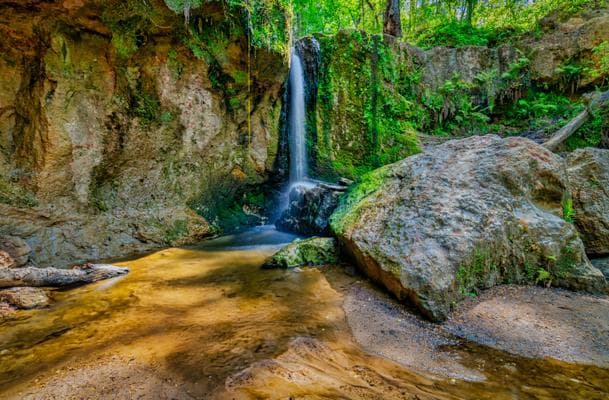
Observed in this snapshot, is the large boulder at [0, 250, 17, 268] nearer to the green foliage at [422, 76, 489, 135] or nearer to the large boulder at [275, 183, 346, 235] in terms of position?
the large boulder at [275, 183, 346, 235]

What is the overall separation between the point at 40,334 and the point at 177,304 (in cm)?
119

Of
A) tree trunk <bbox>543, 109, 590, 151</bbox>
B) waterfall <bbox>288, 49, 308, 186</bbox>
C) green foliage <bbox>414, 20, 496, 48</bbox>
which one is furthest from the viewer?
green foliage <bbox>414, 20, 496, 48</bbox>

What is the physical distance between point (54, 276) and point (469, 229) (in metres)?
5.27

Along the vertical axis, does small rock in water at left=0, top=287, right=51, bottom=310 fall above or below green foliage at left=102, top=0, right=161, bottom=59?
below

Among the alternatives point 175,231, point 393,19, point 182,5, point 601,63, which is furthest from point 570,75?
point 175,231

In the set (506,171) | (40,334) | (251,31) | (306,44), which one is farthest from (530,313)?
(306,44)

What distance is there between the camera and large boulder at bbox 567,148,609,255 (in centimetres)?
467

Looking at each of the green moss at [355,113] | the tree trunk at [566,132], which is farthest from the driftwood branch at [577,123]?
the green moss at [355,113]

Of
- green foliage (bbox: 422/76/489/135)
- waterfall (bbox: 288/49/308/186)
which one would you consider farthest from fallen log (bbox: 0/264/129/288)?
green foliage (bbox: 422/76/489/135)

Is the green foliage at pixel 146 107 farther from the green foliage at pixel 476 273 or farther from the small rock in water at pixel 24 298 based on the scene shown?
the green foliage at pixel 476 273

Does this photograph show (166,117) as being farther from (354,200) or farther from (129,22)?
(354,200)

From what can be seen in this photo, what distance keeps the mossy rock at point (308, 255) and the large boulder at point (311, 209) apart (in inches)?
55.3

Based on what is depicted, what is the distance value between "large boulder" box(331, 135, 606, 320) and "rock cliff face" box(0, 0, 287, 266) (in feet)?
13.4

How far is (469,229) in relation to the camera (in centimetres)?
358
